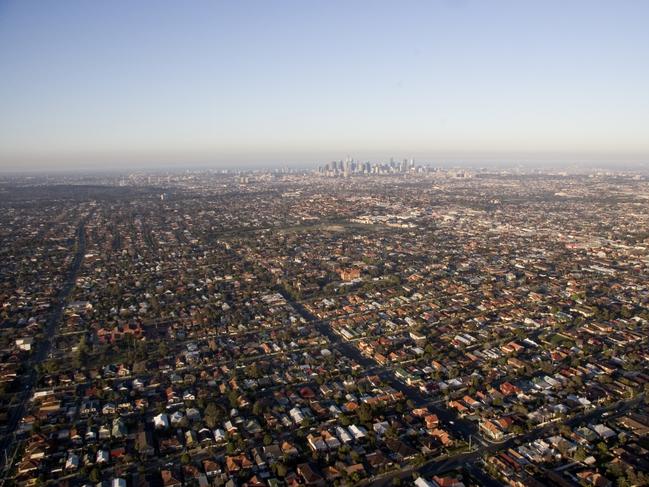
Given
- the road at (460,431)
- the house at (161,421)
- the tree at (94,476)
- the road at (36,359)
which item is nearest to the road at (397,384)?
the road at (460,431)

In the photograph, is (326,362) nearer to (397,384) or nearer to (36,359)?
(397,384)

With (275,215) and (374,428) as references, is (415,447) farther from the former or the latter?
(275,215)

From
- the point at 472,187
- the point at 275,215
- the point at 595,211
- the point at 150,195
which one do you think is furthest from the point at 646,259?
the point at 150,195

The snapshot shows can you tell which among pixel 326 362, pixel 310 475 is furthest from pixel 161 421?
pixel 326 362

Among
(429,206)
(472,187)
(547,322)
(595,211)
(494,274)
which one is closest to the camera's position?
(547,322)

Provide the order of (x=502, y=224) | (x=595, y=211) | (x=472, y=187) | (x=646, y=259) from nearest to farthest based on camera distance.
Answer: (x=646, y=259) < (x=502, y=224) < (x=595, y=211) < (x=472, y=187)

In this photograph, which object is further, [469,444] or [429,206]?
[429,206]

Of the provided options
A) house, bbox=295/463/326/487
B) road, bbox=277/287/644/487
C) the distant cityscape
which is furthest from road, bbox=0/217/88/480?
road, bbox=277/287/644/487

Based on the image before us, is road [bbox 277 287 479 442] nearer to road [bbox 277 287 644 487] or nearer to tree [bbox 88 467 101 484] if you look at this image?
road [bbox 277 287 644 487]
